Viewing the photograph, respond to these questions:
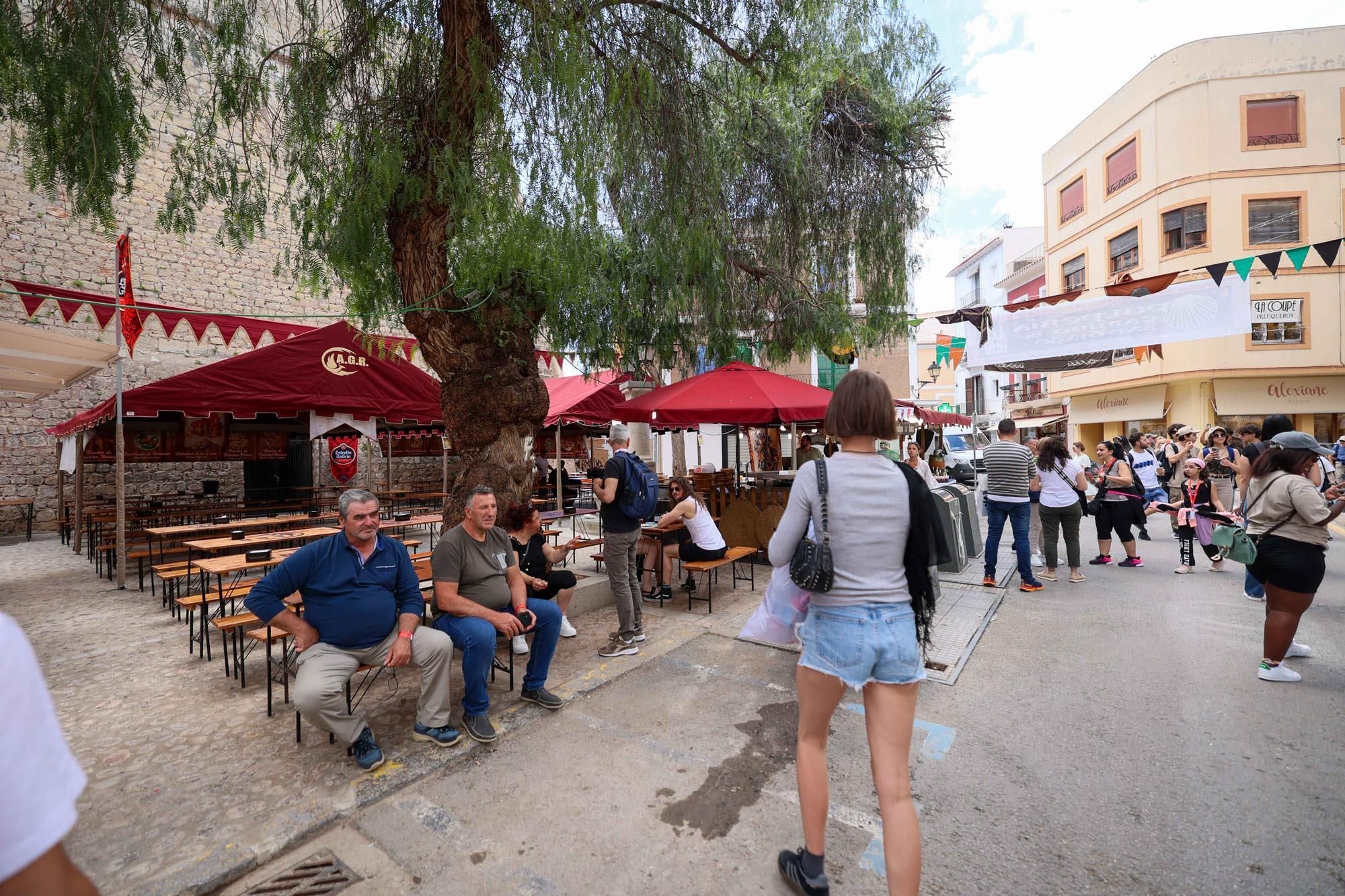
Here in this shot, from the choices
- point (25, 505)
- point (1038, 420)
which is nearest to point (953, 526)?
point (25, 505)

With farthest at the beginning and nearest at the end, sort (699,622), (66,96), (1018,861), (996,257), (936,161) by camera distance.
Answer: (996,257) < (936,161) < (699,622) < (66,96) < (1018,861)

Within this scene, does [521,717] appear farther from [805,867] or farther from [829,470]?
[829,470]

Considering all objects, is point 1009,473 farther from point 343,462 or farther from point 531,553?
point 343,462

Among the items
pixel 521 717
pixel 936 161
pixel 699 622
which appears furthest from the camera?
pixel 936 161

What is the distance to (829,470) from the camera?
6.79 feet

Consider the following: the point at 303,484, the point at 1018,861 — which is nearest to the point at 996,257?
the point at 303,484

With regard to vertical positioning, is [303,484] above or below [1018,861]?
above

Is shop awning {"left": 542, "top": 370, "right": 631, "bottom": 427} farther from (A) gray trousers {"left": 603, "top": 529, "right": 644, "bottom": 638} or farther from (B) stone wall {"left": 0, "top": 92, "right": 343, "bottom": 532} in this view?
(B) stone wall {"left": 0, "top": 92, "right": 343, "bottom": 532}

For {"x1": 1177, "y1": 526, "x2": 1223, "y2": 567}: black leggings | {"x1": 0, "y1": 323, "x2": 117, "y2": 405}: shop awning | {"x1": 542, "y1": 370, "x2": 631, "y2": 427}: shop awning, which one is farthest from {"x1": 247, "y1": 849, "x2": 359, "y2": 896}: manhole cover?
{"x1": 1177, "y1": 526, "x2": 1223, "y2": 567}: black leggings

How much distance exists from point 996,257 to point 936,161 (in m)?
29.8

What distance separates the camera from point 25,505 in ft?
Answer: 37.6

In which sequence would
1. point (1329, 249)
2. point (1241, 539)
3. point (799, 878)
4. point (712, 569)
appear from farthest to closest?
point (1329, 249), point (712, 569), point (1241, 539), point (799, 878)

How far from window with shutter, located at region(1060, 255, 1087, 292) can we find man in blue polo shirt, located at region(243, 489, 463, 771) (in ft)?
87.3

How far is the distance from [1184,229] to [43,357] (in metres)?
27.2
